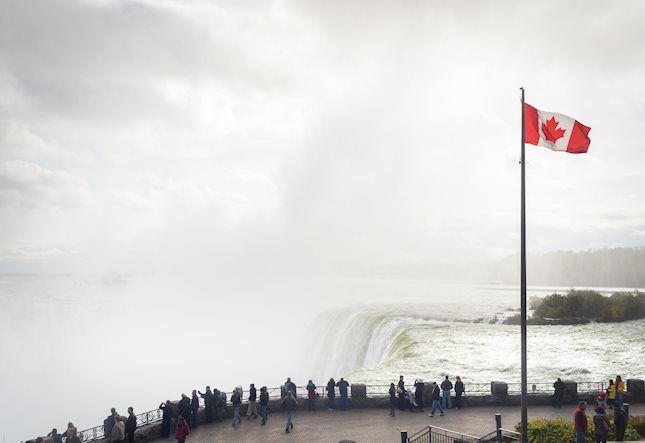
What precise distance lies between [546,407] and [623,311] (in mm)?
44812

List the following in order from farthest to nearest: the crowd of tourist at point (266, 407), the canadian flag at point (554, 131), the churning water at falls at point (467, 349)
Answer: the churning water at falls at point (467, 349) < the crowd of tourist at point (266, 407) < the canadian flag at point (554, 131)

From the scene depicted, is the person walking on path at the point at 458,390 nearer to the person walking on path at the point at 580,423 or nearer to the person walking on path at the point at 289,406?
the person walking on path at the point at 289,406

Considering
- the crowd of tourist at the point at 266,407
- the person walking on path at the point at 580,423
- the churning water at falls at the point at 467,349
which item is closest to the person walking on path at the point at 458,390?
the crowd of tourist at the point at 266,407

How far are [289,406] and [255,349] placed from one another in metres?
64.2

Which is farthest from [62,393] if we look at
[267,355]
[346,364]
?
[346,364]

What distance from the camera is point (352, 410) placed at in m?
21.7

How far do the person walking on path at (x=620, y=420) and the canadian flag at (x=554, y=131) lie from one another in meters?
7.56

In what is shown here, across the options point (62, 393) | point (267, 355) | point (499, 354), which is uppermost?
point (499, 354)

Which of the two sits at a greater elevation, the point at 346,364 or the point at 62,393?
the point at 346,364

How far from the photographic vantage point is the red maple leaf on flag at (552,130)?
15.2 meters

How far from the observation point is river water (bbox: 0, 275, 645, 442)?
3688cm

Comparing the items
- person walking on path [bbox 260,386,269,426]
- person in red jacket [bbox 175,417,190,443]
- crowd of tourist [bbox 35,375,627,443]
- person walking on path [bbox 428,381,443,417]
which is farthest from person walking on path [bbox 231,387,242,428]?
person walking on path [bbox 428,381,443,417]

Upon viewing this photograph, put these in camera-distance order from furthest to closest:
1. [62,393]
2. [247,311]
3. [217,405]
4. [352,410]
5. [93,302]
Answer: [93,302], [247,311], [62,393], [352,410], [217,405]

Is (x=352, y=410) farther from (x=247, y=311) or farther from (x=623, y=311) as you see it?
(x=247, y=311)
